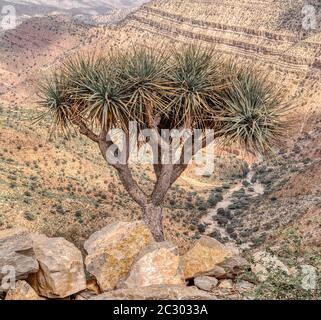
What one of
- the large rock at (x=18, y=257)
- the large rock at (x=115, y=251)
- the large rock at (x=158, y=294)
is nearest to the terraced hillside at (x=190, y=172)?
the large rock at (x=158, y=294)

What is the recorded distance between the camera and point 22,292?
8.44 m

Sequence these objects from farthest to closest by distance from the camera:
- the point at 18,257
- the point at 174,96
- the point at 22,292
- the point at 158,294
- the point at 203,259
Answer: the point at 174,96
the point at 203,259
the point at 18,257
the point at 22,292
the point at 158,294

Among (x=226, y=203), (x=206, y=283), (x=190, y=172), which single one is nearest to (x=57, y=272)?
(x=206, y=283)

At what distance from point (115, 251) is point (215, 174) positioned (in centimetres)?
4214

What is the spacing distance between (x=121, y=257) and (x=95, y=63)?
17.8 feet

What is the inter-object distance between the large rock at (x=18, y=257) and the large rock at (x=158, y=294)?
1397mm

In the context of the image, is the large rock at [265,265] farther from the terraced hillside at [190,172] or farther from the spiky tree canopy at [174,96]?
the spiky tree canopy at [174,96]

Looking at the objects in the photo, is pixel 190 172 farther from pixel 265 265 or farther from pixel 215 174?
pixel 265 265

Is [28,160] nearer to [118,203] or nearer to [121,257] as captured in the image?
[118,203]

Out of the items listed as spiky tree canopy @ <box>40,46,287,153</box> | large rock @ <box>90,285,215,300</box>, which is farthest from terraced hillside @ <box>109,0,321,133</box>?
large rock @ <box>90,285,215,300</box>

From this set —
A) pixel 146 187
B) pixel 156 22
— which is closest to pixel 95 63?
pixel 146 187

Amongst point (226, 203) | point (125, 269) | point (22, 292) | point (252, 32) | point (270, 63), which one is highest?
point (252, 32)

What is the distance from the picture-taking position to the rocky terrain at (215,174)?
19688 millimetres

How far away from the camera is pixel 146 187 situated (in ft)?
123
